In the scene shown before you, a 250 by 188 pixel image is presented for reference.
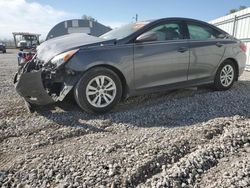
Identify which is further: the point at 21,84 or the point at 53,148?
the point at 21,84

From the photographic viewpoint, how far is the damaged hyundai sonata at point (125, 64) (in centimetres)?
359

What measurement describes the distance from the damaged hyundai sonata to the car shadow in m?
0.24

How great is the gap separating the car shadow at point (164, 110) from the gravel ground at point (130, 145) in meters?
0.01

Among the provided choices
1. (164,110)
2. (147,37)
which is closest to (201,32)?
(147,37)

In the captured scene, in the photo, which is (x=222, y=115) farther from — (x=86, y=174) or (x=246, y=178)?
(x=86, y=174)

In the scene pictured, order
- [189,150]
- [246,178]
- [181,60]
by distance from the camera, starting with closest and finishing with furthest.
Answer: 1. [246,178]
2. [189,150]
3. [181,60]

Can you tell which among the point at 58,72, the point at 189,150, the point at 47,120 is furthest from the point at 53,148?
the point at 189,150

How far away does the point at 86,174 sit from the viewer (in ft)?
7.35

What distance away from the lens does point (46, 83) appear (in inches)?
144

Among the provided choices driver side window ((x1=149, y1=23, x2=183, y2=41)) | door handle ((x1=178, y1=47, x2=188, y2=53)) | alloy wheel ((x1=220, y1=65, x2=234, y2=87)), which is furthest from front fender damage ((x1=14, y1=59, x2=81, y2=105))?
alloy wheel ((x1=220, y1=65, x2=234, y2=87))

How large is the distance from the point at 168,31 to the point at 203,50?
2.67 feet

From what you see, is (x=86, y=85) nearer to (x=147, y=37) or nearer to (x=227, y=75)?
(x=147, y=37)

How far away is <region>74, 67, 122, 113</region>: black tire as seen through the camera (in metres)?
3.63

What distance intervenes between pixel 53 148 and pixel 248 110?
310 centimetres
